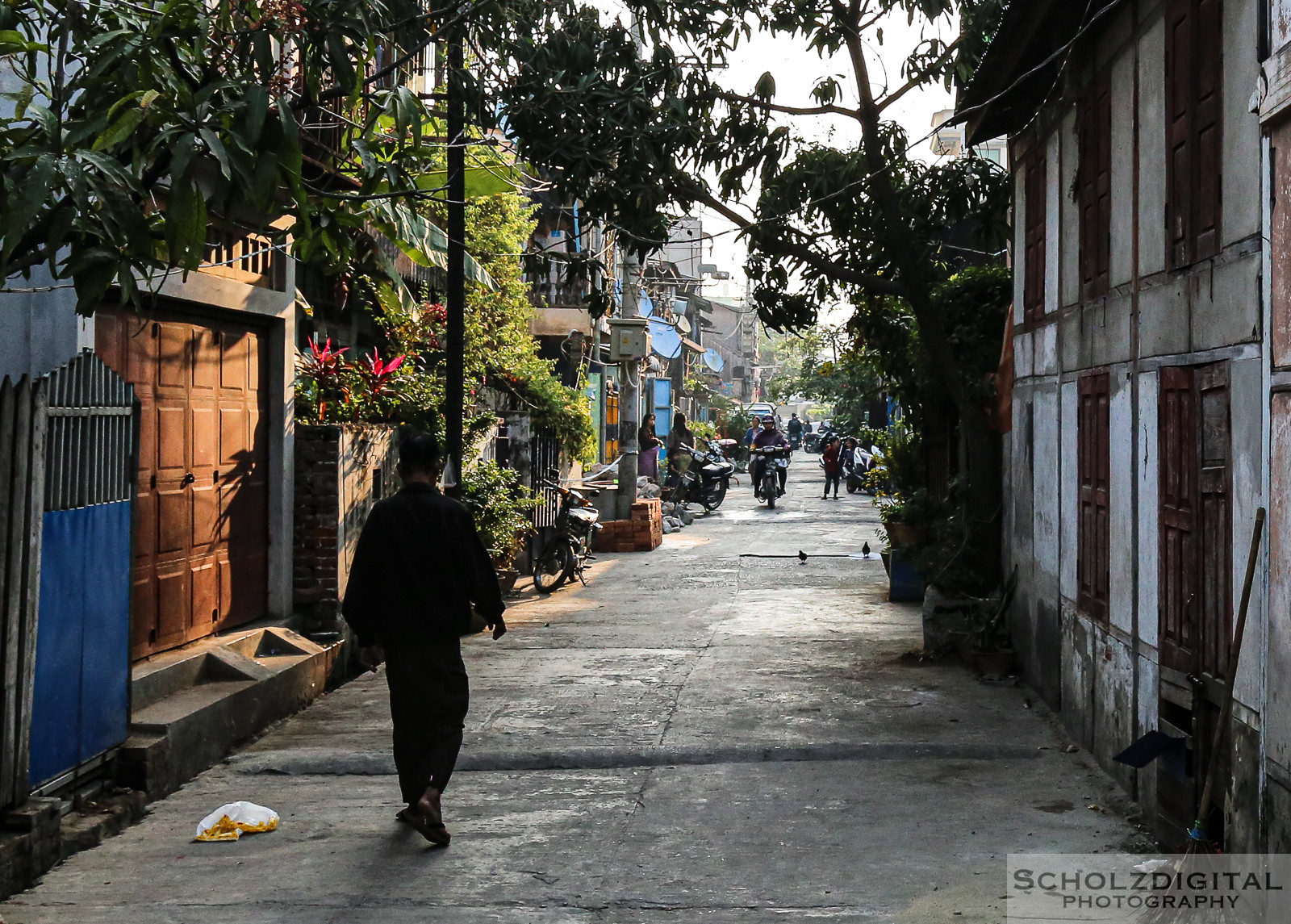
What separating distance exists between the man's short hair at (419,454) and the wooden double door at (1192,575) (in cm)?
338

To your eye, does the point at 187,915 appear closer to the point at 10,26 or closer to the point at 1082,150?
the point at 10,26

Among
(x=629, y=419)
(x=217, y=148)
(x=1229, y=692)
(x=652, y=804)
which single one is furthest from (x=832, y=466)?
(x=217, y=148)

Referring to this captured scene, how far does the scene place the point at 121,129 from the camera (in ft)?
14.4

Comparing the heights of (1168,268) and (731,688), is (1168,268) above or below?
above

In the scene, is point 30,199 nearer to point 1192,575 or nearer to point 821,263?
point 1192,575

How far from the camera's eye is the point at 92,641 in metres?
→ 6.29

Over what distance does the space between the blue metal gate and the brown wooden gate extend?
1.10 metres

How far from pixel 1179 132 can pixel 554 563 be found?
10.2 metres

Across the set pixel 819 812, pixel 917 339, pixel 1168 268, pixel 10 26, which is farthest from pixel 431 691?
pixel 917 339

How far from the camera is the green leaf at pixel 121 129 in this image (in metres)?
4.36

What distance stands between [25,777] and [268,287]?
5180mm

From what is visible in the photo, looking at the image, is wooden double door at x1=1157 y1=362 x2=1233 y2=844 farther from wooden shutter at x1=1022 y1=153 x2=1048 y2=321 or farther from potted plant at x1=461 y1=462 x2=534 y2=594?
potted plant at x1=461 y1=462 x2=534 y2=594

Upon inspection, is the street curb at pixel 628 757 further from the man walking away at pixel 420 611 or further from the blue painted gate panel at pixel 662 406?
the blue painted gate panel at pixel 662 406

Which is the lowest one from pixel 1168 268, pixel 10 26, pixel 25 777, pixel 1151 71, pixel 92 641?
pixel 25 777
